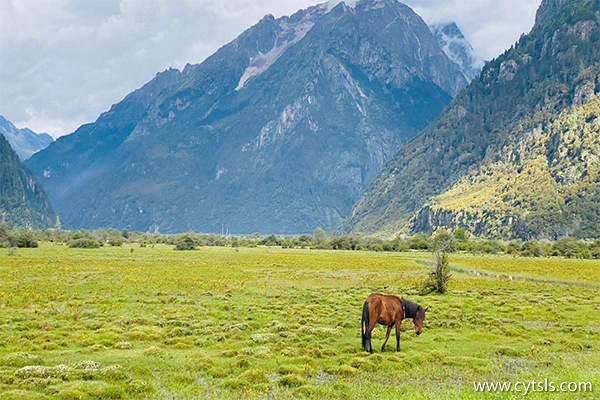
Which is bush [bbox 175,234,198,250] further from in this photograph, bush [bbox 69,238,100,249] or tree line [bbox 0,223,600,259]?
bush [bbox 69,238,100,249]

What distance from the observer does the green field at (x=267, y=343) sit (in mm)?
19141

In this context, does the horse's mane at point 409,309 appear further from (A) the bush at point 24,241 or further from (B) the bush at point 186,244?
(B) the bush at point 186,244

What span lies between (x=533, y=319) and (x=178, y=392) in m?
26.0

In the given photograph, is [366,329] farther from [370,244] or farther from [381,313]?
[370,244]

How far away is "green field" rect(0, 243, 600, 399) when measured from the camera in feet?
62.8

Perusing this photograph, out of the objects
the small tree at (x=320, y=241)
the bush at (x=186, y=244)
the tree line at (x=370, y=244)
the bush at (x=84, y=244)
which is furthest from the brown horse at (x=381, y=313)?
the small tree at (x=320, y=241)

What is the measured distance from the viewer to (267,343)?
2675 centimetres

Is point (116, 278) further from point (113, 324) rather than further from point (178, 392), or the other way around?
point (178, 392)

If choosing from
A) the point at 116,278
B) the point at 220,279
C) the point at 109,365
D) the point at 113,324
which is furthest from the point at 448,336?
the point at 116,278

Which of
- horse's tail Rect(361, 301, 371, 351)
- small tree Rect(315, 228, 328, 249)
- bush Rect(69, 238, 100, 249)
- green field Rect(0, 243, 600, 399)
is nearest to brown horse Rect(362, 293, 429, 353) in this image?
horse's tail Rect(361, 301, 371, 351)

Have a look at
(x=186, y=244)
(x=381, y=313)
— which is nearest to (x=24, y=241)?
(x=186, y=244)

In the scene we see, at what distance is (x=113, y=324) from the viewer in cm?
3172

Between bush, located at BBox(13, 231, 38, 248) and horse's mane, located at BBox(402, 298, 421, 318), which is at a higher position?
bush, located at BBox(13, 231, 38, 248)

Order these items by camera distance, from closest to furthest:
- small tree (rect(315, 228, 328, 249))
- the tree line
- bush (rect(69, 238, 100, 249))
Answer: the tree line
bush (rect(69, 238, 100, 249))
small tree (rect(315, 228, 328, 249))
